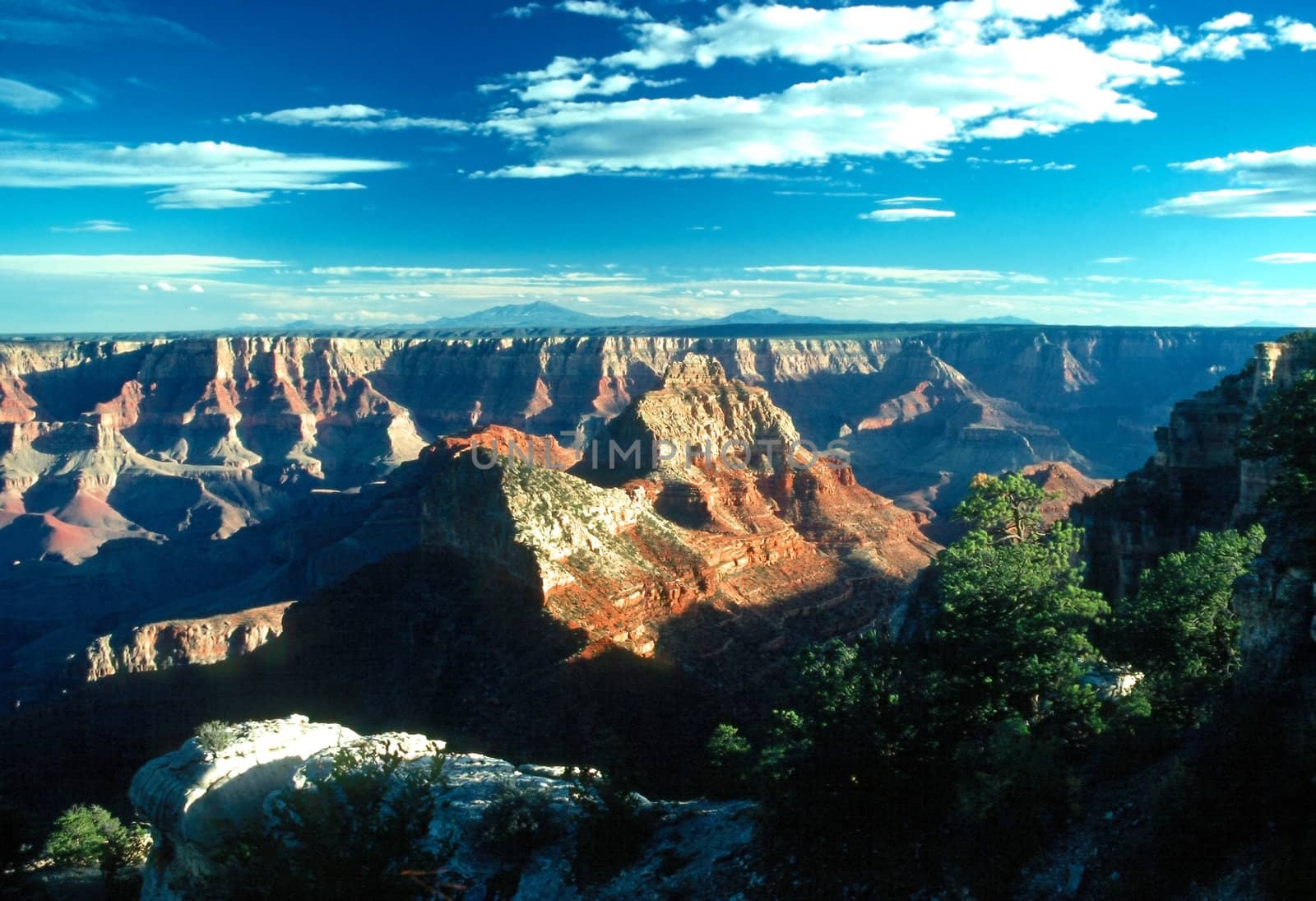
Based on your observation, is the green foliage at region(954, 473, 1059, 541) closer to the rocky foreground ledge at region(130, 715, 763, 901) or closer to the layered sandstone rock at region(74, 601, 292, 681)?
the rocky foreground ledge at region(130, 715, 763, 901)

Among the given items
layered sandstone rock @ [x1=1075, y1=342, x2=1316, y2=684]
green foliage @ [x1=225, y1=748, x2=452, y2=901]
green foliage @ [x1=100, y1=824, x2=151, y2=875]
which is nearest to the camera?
green foliage @ [x1=225, y1=748, x2=452, y2=901]

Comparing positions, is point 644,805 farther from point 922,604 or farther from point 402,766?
point 922,604

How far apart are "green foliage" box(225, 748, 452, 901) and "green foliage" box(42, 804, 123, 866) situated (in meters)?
13.5

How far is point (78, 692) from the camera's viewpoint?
50.3 m

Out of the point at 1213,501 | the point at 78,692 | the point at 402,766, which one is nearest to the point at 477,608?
the point at 402,766

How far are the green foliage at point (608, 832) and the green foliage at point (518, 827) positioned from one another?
768 mm

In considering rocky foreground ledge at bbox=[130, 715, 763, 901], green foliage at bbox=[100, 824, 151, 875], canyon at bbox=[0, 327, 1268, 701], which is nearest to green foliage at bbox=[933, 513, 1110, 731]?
rocky foreground ledge at bbox=[130, 715, 763, 901]

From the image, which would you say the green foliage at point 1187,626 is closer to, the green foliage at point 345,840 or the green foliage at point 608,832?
the green foliage at point 608,832

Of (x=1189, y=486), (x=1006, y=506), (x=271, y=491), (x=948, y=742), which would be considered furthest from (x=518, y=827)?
(x=271, y=491)

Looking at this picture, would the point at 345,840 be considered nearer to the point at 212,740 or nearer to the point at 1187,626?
the point at 212,740

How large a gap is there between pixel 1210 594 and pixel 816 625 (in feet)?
106

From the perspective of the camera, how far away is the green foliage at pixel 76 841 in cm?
3011

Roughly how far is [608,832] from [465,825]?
4.05 m

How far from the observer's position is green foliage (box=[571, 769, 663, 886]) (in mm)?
18781
